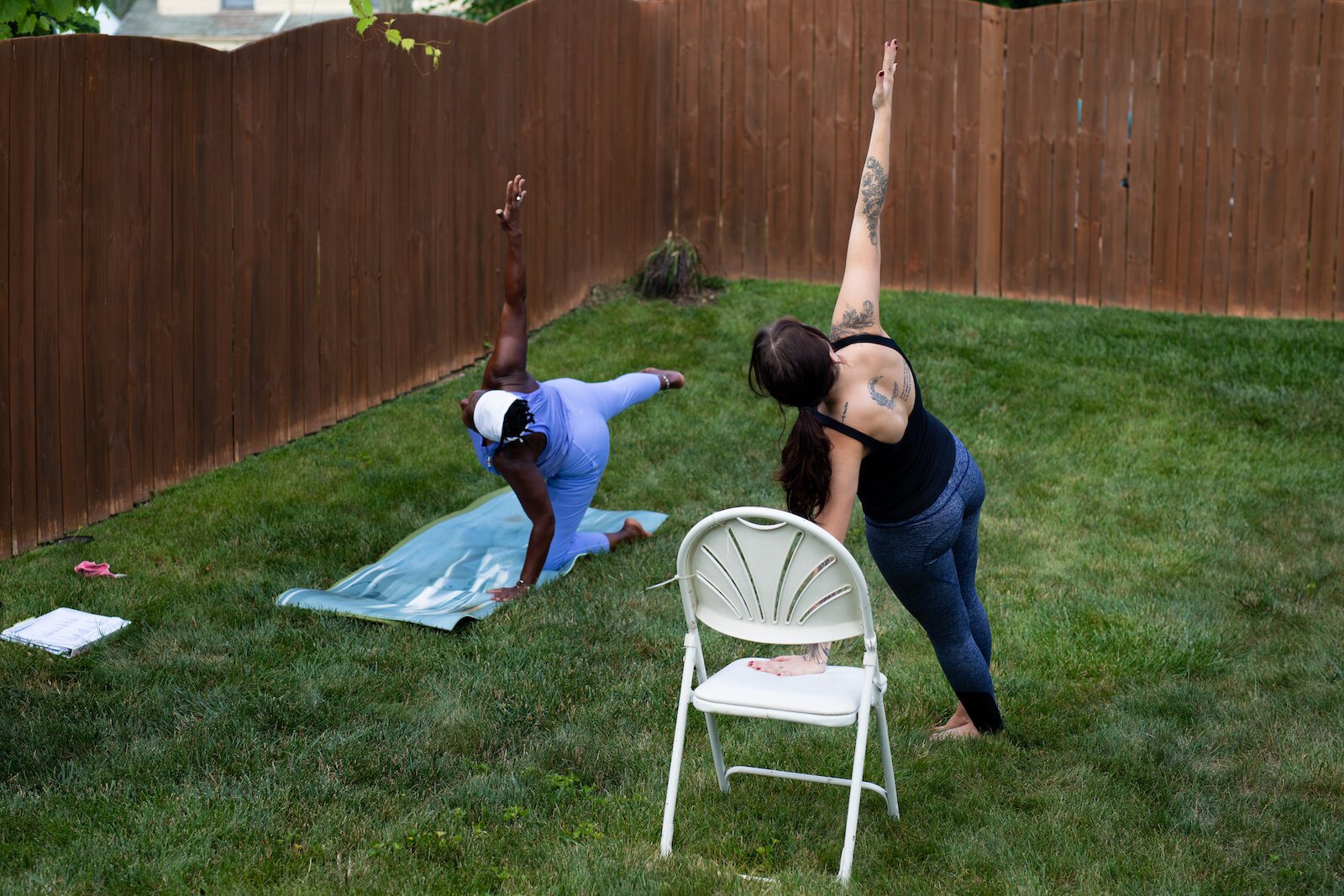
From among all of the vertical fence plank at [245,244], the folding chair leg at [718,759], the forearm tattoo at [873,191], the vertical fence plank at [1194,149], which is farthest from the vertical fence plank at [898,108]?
the folding chair leg at [718,759]

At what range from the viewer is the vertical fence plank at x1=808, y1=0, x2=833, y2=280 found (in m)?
9.90

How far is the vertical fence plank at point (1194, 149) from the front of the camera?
9.02m

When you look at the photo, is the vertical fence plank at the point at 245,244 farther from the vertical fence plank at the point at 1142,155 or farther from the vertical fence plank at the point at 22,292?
the vertical fence plank at the point at 1142,155

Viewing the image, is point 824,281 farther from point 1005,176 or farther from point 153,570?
point 153,570

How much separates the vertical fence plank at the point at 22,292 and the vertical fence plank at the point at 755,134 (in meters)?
5.62

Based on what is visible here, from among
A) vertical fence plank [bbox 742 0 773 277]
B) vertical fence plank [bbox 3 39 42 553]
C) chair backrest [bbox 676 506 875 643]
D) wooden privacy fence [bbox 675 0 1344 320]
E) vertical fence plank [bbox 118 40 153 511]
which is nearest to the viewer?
chair backrest [bbox 676 506 875 643]

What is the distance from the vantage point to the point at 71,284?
20.2 ft

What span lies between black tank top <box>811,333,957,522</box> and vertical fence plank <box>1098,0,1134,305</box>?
6.43 m

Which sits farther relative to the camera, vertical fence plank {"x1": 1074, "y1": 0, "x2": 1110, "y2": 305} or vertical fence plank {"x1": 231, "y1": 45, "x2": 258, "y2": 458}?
vertical fence plank {"x1": 1074, "y1": 0, "x2": 1110, "y2": 305}

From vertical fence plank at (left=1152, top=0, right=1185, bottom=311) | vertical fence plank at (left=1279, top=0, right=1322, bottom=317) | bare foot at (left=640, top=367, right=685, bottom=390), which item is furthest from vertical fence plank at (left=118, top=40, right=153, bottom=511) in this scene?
vertical fence plank at (left=1279, top=0, right=1322, bottom=317)

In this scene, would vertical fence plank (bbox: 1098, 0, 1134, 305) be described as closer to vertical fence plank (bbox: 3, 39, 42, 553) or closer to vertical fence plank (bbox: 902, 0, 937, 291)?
vertical fence plank (bbox: 902, 0, 937, 291)

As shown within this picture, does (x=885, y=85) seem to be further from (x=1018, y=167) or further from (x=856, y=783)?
(x=1018, y=167)

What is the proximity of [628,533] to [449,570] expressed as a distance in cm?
89

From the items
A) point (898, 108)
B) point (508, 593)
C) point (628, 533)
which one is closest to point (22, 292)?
point (508, 593)
